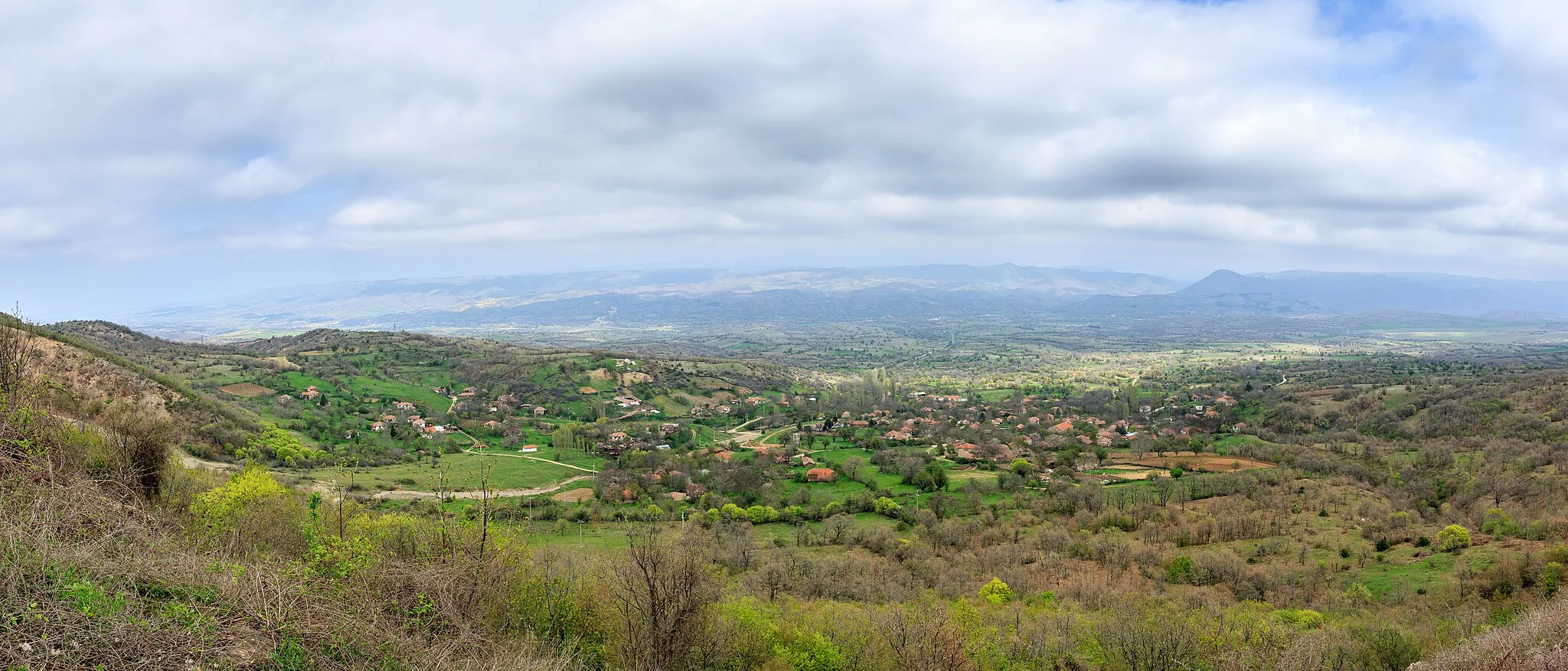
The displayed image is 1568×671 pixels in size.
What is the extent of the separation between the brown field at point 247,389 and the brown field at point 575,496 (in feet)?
146

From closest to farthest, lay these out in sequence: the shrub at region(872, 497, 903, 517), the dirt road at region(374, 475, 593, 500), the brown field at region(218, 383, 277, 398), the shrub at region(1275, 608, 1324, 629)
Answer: the shrub at region(1275, 608, 1324, 629) → the dirt road at region(374, 475, 593, 500) → the shrub at region(872, 497, 903, 517) → the brown field at region(218, 383, 277, 398)

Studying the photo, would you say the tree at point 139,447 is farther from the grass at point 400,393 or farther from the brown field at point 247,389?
the grass at point 400,393

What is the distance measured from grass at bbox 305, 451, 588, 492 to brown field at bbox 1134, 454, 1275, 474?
50079 millimetres

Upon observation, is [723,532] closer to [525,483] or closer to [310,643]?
[525,483]

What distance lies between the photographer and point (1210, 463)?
55594mm

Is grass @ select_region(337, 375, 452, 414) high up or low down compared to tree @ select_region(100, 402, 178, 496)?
down

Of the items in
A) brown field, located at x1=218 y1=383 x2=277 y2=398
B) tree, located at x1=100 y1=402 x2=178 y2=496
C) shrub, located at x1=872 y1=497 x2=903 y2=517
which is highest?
tree, located at x1=100 y1=402 x2=178 y2=496

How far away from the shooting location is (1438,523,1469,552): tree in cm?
A: 3034

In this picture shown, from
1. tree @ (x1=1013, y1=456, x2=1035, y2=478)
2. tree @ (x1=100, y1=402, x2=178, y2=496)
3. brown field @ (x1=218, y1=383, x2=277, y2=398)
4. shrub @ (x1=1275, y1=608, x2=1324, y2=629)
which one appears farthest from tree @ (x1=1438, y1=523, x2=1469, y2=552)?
brown field @ (x1=218, y1=383, x2=277, y2=398)

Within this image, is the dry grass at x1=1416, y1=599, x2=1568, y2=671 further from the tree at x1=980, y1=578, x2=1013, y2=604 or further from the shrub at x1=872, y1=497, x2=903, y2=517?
the shrub at x1=872, y1=497, x2=903, y2=517

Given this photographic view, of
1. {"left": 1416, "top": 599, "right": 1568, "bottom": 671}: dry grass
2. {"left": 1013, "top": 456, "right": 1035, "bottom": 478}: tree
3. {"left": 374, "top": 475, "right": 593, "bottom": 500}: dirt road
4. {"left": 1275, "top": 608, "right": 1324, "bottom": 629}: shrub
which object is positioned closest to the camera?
{"left": 1416, "top": 599, "right": 1568, "bottom": 671}: dry grass

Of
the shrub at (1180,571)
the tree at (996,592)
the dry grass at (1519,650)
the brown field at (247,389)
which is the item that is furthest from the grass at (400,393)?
the dry grass at (1519,650)

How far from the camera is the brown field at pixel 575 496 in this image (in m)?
46.7

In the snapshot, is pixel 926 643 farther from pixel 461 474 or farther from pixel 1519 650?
pixel 461 474
